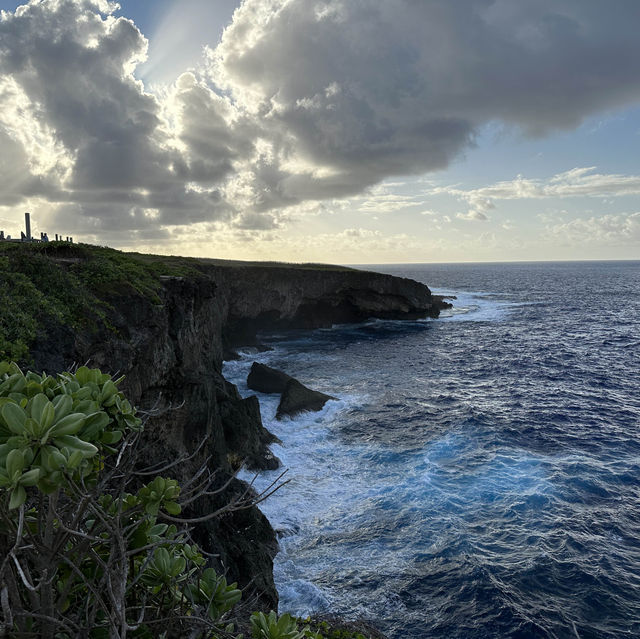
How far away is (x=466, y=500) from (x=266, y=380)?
20.4m

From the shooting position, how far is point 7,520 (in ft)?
10.5

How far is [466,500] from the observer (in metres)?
21.1

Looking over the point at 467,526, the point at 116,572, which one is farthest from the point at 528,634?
the point at 116,572

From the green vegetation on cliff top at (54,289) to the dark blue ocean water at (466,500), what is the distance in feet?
40.0

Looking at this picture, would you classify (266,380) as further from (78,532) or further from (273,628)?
(78,532)

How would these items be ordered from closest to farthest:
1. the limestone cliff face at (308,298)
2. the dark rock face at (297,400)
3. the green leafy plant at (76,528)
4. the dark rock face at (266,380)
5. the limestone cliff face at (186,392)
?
1. the green leafy plant at (76,528)
2. the limestone cliff face at (186,392)
3. the dark rock face at (297,400)
4. the dark rock face at (266,380)
5. the limestone cliff face at (308,298)

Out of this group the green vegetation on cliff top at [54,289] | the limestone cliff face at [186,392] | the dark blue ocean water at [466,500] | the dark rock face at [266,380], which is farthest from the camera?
the dark rock face at [266,380]

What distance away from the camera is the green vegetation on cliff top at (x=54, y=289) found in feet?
37.1

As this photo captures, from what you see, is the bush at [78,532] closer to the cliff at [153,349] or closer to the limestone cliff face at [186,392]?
the limestone cliff face at [186,392]

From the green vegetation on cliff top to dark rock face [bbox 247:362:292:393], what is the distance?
18.1 m

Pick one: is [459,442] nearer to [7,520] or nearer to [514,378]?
[514,378]

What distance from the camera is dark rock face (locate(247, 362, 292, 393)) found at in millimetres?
36844

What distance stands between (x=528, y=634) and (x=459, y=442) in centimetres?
1382

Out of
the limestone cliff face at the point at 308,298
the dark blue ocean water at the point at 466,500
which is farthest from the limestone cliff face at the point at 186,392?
the limestone cliff face at the point at 308,298
